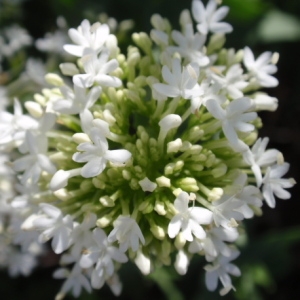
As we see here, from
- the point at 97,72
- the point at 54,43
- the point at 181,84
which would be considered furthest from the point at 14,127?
the point at 54,43

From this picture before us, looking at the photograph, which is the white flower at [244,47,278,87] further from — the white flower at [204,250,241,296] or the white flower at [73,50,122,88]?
the white flower at [204,250,241,296]

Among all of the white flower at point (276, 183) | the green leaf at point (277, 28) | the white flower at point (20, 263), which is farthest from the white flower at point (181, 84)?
the white flower at point (20, 263)

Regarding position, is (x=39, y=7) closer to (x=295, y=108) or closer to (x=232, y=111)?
(x=295, y=108)

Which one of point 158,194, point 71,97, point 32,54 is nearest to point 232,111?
point 158,194

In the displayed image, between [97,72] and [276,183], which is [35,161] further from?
[276,183]

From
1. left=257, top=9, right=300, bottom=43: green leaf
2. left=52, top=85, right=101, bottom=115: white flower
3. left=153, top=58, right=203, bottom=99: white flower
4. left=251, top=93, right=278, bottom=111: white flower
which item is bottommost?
left=257, top=9, right=300, bottom=43: green leaf

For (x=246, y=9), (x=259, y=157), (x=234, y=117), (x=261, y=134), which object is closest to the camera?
(x=234, y=117)

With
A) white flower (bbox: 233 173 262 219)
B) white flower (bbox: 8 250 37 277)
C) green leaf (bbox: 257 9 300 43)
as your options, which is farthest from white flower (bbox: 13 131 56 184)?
green leaf (bbox: 257 9 300 43)
